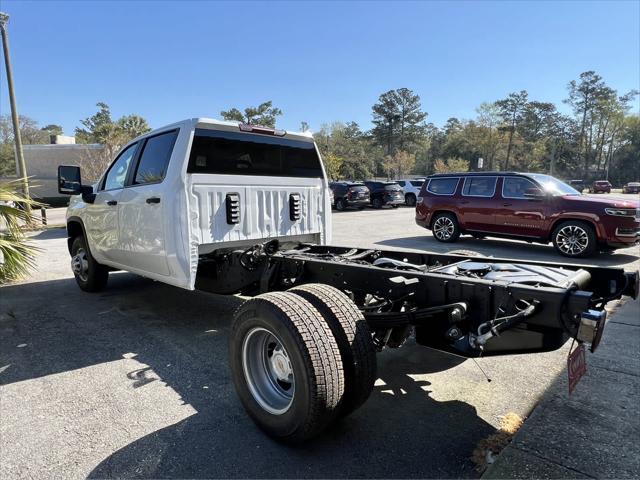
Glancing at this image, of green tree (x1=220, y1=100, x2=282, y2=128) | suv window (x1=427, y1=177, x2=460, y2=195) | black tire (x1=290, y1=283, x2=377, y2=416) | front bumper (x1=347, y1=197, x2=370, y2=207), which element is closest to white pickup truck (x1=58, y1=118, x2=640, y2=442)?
black tire (x1=290, y1=283, x2=377, y2=416)

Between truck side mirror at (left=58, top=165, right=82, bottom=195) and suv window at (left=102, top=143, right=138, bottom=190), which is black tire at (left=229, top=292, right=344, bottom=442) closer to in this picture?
suv window at (left=102, top=143, right=138, bottom=190)

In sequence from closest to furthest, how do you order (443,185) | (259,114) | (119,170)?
(119,170) → (443,185) → (259,114)

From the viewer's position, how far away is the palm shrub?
641cm

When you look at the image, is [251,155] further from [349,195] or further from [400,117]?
[400,117]

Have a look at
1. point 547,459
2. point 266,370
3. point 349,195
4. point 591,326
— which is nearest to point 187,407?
point 266,370

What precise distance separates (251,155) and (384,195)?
69.2 ft

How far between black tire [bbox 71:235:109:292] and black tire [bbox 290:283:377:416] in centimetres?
458

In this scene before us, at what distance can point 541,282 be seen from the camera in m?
2.67

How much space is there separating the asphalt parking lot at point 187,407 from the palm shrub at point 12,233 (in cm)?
143

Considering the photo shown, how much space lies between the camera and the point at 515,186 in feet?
33.4

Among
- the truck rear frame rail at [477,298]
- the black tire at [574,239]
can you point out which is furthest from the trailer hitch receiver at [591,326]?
the black tire at [574,239]

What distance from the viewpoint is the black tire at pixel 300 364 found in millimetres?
2408

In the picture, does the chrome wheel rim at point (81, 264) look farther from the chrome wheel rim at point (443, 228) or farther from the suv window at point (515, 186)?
the suv window at point (515, 186)

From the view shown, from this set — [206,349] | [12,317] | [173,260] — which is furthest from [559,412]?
[12,317]
